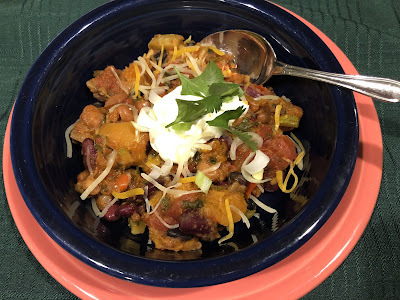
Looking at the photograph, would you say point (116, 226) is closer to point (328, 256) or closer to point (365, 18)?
point (328, 256)

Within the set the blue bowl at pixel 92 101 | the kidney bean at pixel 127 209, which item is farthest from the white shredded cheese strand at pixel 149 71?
the kidney bean at pixel 127 209

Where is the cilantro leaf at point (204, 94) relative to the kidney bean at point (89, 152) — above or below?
above

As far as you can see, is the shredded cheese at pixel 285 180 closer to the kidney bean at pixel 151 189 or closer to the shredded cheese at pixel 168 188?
the shredded cheese at pixel 168 188

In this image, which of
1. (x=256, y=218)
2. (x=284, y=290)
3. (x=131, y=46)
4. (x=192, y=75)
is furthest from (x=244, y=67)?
(x=284, y=290)

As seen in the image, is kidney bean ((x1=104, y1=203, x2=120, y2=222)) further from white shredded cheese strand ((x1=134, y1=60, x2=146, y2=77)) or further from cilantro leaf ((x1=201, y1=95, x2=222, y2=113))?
white shredded cheese strand ((x1=134, y1=60, x2=146, y2=77))

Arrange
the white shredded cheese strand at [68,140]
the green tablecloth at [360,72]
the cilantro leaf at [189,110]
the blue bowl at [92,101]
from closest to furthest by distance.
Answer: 1. the blue bowl at [92,101]
2. the cilantro leaf at [189,110]
3. the green tablecloth at [360,72]
4. the white shredded cheese strand at [68,140]

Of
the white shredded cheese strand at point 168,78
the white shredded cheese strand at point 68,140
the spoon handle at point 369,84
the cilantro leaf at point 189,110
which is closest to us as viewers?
the spoon handle at point 369,84

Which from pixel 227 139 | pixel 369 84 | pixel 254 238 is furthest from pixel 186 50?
pixel 254 238
